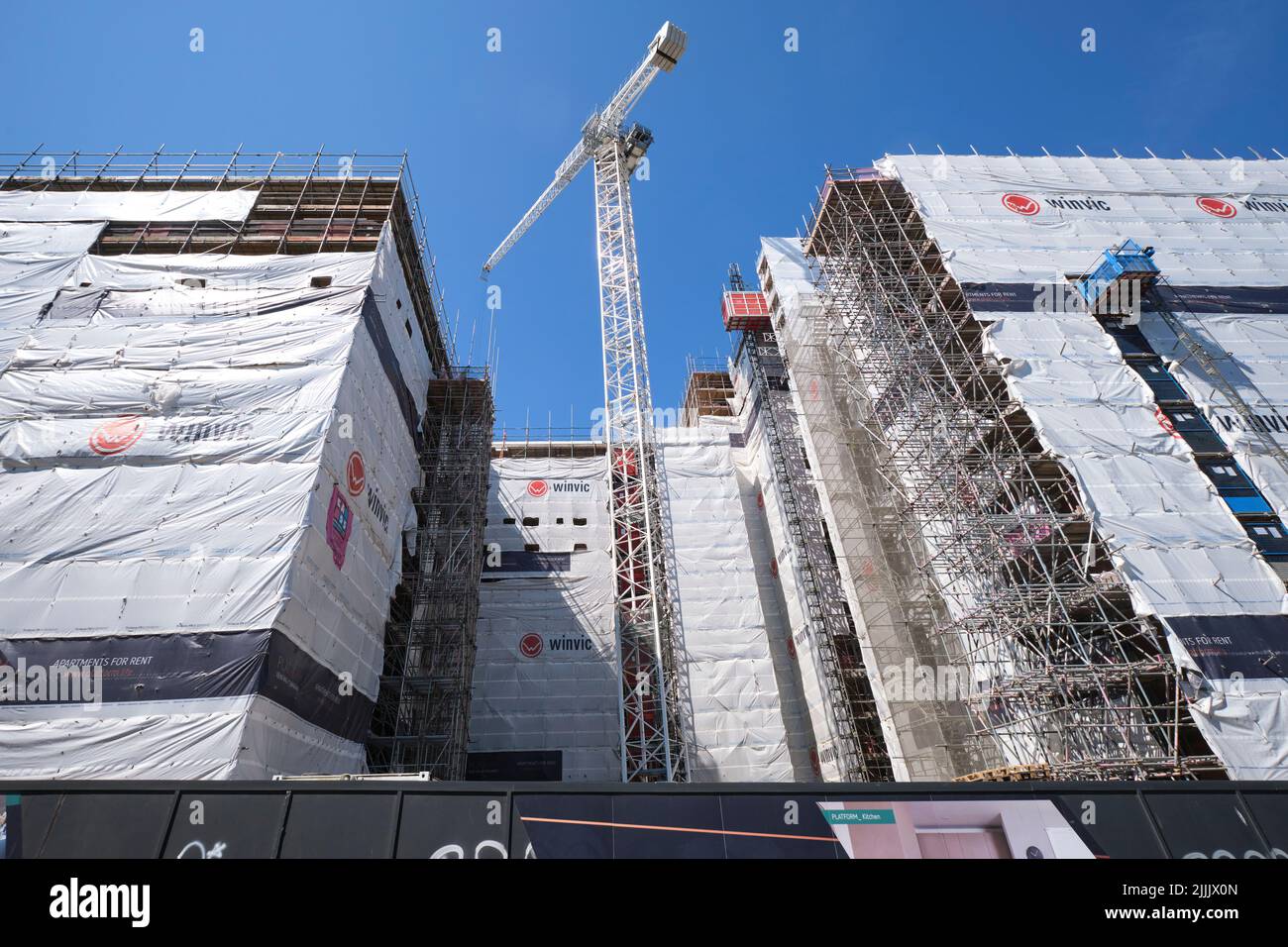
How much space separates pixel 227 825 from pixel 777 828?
501 cm

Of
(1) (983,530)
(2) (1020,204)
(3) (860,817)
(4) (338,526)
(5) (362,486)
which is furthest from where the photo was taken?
(2) (1020,204)

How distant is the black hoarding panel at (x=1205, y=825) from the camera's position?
234 inches

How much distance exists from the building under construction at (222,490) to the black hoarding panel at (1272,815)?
556 inches

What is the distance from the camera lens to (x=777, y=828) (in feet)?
19.3

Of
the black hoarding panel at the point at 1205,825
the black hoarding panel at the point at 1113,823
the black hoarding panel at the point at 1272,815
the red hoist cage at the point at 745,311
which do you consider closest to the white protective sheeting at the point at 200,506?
the black hoarding panel at the point at 1113,823

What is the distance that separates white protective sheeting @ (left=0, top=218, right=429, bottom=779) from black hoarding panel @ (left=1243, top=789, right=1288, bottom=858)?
14.1 metres

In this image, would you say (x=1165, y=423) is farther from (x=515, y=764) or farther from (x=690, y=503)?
(x=515, y=764)

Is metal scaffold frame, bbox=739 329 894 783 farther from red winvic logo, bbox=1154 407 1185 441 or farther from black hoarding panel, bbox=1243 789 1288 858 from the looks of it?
black hoarding panel, bbox=1243 789 1288 858

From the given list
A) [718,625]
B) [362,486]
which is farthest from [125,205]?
[718,625]

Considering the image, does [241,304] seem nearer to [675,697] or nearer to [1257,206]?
[675,697]

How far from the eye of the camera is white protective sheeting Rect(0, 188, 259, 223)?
754 inches

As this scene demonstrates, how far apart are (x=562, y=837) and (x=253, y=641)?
937 cm

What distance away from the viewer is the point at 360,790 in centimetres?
605
